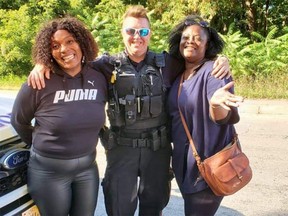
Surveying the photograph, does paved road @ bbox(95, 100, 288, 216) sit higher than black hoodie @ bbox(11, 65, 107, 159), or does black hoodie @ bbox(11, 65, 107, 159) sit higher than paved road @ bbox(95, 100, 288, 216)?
black hoodie @ bbox(11, 65, 107, 159)

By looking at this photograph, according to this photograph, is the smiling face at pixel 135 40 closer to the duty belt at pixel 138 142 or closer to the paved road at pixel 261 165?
the duty belt at pixel 138 142

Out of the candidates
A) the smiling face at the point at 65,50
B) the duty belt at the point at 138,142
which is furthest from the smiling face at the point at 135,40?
the duty belt at the point at 138,142

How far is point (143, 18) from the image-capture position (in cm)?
252

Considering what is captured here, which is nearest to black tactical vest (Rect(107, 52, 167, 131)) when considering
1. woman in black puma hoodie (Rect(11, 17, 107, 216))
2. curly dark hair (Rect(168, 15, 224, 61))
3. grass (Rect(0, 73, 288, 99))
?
woman in black puma hoodie (Rect(11, 17, 107, 216))

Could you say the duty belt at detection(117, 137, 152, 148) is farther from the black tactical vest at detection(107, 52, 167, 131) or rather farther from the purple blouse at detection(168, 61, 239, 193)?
the purple blouse at detection(168, 61, 239, 193)

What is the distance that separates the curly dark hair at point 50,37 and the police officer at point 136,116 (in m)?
0.19

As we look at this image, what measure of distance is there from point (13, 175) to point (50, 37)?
0.79 meters

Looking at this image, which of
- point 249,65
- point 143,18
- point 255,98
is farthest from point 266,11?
point 143,18

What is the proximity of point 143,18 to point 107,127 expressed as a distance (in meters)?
0.75

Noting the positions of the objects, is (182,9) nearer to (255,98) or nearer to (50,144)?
(255,98)

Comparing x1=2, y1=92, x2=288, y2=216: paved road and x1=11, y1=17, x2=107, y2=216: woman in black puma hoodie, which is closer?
x1=11, y1=17, x2=107, y2=216: woman in black puma hoodie

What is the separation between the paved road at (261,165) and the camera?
362cm

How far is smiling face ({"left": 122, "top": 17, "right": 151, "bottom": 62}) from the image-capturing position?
247 cm

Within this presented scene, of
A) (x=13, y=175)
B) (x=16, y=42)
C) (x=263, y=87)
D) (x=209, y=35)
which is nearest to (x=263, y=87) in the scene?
(x=263, y=87)
